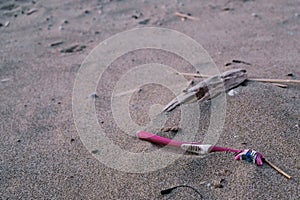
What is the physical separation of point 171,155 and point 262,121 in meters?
0.34

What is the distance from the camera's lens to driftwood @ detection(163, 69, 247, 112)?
65.3 inches

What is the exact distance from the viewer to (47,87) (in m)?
2.06

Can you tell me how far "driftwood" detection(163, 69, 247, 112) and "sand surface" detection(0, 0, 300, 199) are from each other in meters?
0.05

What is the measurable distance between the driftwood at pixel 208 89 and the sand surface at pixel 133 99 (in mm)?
49

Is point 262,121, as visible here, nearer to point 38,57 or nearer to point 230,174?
point 230,174

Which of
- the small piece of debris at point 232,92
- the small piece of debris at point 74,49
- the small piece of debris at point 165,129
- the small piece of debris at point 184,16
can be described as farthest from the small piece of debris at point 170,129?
the small piece of debris at point 184,16

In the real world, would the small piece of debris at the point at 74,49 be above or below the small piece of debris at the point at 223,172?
below

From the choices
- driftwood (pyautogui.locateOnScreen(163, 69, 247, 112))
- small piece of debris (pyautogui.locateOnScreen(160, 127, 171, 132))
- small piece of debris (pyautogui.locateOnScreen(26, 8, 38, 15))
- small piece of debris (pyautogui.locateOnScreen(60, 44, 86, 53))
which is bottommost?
small piece of debris (pyautogui.locateOnScreen(26, 8, 38, 15))

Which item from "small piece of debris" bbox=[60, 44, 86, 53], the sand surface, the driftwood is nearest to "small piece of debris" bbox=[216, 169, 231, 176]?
the sand surface

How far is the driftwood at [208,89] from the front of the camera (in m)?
1.66

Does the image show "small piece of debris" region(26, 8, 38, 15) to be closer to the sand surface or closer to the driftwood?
the sand surface

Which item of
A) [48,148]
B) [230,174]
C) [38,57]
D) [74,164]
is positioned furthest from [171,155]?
[38,57]

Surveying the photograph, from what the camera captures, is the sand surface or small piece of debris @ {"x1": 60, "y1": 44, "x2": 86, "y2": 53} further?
small piece of debris @ {"x1": 60, "y1": 44, "x2": 86, "y2": 53}

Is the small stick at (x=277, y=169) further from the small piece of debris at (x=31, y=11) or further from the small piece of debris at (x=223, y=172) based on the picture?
the small piece of debris at (x=31, y=11)
